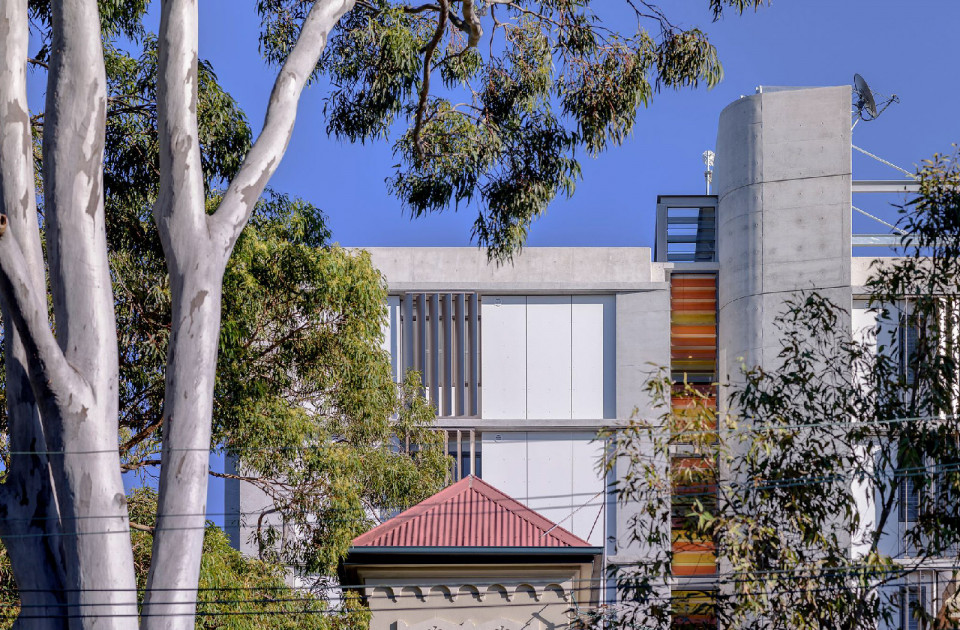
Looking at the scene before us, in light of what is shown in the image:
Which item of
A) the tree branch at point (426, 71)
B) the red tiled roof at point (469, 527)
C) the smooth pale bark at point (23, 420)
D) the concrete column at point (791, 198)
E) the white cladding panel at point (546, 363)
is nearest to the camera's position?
the smooth pale bark at point (23, 420)

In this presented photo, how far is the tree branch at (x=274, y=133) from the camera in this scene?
10.8 meters

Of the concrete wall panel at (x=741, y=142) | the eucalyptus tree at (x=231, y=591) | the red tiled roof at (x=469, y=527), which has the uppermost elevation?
the concrete wall panel at (x=741, y=142)

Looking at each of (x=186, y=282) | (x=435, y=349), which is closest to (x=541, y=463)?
(x=435, y=349)

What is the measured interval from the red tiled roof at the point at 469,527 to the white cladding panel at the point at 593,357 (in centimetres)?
1673

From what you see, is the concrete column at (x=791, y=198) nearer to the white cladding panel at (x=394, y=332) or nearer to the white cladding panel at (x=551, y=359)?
the white cladding panel at (x=551, y=359)

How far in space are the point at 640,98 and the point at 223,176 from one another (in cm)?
497

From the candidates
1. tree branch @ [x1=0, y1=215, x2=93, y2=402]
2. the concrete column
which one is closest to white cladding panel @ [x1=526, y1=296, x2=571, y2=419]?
the concrete column

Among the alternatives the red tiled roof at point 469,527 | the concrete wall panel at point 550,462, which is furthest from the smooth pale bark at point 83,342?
the concrete wall panel at point 550,462

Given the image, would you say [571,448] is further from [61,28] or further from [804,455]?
[61,28]

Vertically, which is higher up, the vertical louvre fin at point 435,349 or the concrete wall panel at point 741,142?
the concrete wall panel at point 741,142

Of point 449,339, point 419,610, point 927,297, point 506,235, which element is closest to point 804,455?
point 927,297

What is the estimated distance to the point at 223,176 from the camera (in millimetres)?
16125

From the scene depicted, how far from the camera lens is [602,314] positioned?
101ft

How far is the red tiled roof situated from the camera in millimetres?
13211
